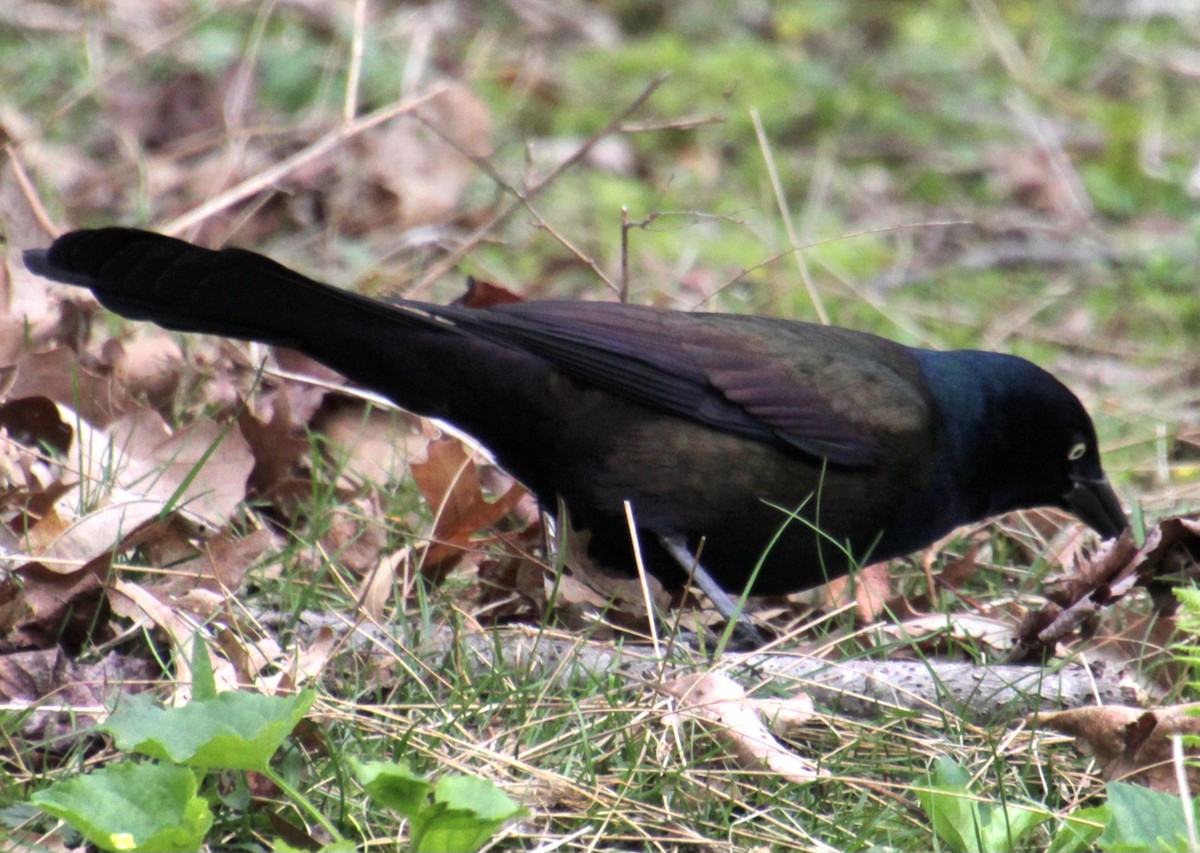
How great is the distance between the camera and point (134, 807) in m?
2.17

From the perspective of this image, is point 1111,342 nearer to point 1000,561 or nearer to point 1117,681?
point 1000,561

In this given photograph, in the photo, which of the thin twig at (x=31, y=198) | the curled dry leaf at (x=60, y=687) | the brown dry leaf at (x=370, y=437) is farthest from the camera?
the thin twig at (x=31, y=198)

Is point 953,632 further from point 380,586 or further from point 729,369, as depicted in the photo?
point 380,586

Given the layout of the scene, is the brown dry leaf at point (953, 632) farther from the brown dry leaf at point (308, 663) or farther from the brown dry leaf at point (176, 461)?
the brown dry leaf at point (176, 461)

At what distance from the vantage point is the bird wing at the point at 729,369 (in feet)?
Answer: 11.8

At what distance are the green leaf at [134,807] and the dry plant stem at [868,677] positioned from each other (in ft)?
2.67

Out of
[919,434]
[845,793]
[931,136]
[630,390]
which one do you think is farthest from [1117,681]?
[931,136]

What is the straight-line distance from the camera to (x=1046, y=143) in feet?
26.0

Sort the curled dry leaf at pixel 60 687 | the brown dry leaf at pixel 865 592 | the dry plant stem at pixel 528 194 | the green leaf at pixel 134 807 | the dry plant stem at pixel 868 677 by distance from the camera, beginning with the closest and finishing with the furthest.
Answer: the green leaf at pixel 134 807 → the curled dry leaf at pixel 60 687 → the dry plant stem at pixel 868 677 → the brown dry leaf at pixel 865 592 → the dry plant stem at pixel 528 194

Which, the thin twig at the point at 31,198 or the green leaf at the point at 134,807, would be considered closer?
the green leaf at the point at 134,807

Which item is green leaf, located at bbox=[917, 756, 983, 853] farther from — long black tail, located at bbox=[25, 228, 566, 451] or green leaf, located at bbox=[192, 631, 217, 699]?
long black tail, located at bbox=[25, 228, 566, 451]

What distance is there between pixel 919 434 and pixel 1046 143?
4.61 m

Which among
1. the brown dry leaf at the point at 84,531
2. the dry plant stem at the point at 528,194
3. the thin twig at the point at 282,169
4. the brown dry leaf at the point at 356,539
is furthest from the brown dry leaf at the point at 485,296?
the brown dry leaf at the point at 84,531

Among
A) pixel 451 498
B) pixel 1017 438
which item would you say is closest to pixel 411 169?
pixel 451 498
